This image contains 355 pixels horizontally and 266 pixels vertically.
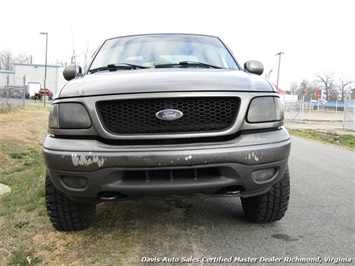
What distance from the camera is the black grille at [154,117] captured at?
2379 mm

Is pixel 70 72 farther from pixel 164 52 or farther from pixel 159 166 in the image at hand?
pixel 159 166

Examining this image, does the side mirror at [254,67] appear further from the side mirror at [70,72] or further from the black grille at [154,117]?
the side mirror at [70,72]

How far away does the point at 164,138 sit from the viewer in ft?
7.63

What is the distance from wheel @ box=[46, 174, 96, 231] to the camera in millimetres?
2678

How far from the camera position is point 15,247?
2582mm

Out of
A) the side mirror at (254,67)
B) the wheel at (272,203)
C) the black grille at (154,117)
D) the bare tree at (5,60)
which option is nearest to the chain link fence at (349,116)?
the side mirror at (254,67)

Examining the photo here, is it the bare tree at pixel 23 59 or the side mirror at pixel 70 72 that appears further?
the bare tree at pixel 23 59

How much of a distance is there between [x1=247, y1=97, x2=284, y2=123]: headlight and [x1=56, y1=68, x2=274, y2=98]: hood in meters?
0.09

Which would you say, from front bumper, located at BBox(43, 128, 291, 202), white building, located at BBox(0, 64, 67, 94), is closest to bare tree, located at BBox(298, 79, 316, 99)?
white building, located at BBox(0, 64, 67, 94)

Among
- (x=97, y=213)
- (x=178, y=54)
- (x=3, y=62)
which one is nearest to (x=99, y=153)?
(x=97, y=213)

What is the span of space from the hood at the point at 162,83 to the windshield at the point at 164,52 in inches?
25.2

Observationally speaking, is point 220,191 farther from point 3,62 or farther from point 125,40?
point 3,62

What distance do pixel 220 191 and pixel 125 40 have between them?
2.39m

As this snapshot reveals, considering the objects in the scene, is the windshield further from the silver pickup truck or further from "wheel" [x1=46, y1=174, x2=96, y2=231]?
"wheel" [x1=46, y1=174, x2=96, y2=231]
